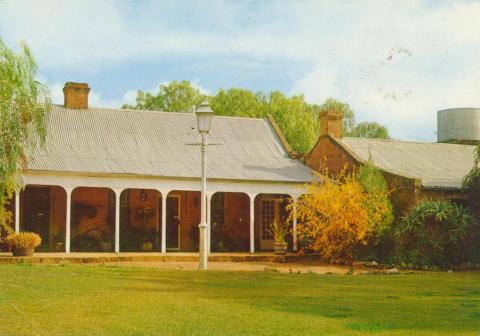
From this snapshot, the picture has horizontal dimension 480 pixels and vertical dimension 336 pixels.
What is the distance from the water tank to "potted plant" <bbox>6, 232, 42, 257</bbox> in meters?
22.6

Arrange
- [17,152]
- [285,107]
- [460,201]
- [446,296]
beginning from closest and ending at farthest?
[446,296] → [17,152] → [460,201] → [285,107]

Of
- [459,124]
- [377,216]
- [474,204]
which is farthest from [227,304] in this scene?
[459,124]

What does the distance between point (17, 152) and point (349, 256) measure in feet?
37.7

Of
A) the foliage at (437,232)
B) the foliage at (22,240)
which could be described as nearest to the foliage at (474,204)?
the foliage at (437,232)

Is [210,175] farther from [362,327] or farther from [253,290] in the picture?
[362,327]

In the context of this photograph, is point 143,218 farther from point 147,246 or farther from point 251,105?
point 251,105

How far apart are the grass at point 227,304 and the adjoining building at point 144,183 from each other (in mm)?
8337

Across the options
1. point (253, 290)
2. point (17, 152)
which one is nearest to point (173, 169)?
point (17, 152)

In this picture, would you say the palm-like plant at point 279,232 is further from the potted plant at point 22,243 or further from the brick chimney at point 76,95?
the brick chimney at point 76,95

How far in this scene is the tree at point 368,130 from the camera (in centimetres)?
6550

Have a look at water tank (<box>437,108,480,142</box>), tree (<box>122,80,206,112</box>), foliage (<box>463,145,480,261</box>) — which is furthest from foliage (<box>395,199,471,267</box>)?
tree (<box>122,80,206,112</box>)

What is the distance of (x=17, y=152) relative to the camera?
52.3 ft

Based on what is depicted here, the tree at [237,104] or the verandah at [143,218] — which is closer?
the verandah at [143,218]

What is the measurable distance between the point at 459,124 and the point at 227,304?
29.8 meters
